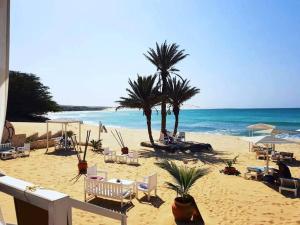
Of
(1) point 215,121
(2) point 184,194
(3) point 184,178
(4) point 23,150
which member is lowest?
(1) point 215,121

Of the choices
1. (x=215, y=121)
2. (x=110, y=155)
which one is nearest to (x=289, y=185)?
(x=110, y=155)

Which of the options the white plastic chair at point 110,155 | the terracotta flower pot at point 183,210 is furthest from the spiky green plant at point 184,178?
the white plastic chair at point 110,155

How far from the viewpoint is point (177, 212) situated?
7918 mm

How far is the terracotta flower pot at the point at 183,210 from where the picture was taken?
25.7ft

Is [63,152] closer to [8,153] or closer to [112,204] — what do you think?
[8,153]

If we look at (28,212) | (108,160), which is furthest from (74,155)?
(28,212)

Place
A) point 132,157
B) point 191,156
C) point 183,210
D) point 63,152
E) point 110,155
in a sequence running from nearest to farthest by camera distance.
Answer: point 183,210 → point 132,157 → point 110,155 → point 63,152 → point 191,156

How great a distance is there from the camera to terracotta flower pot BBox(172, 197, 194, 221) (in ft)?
25.7

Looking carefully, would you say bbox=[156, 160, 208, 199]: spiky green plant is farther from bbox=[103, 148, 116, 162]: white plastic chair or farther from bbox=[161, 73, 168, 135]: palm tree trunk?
bbox=[161, 73, 168, 135]: palm tree trunk

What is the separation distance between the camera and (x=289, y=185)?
37.7 feet

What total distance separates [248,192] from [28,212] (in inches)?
387

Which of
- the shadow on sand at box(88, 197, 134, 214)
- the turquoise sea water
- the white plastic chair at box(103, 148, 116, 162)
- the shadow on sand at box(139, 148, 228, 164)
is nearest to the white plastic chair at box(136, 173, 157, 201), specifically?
the shadow on sand at box(88, 197, 134, 214)

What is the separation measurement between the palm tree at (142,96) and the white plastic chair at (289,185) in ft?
46.2

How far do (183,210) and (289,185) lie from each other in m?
5.91
